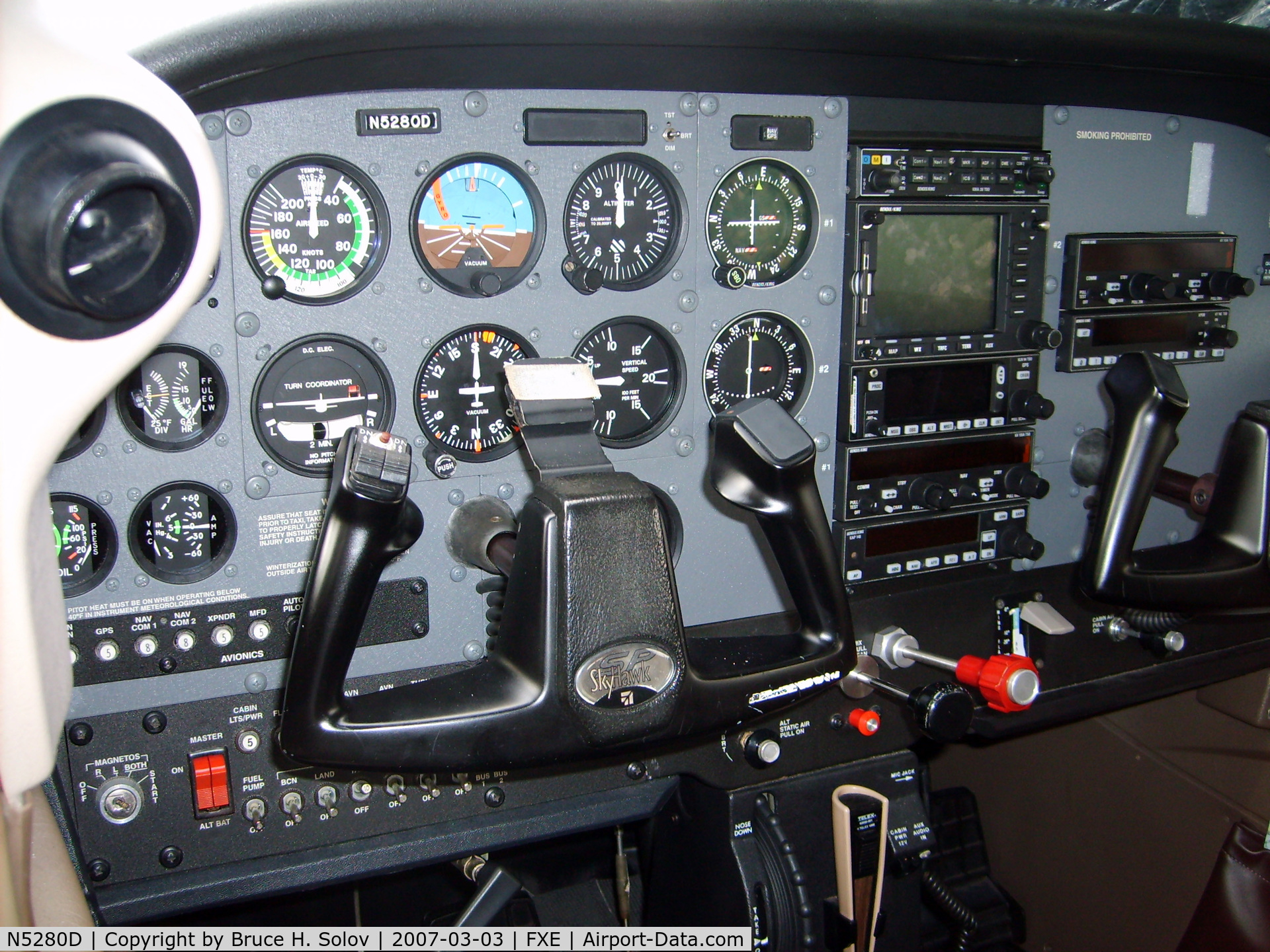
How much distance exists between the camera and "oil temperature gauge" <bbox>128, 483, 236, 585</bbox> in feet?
5.10

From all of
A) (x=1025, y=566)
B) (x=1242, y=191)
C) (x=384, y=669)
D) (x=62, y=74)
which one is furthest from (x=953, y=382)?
(x=62, y=74)

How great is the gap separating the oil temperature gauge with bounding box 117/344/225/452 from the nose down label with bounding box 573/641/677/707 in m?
0.79

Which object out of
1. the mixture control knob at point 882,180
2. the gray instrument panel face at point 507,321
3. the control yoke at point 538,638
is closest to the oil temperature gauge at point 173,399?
the gray instrument panel face at point 507,321

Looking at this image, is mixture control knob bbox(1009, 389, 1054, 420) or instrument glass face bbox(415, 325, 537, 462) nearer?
instrument glass face bbox(415, 325, 537, 462)

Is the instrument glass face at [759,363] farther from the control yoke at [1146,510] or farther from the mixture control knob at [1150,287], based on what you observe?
the mixture control knob at [1150,287]

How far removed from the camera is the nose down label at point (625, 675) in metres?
1.12

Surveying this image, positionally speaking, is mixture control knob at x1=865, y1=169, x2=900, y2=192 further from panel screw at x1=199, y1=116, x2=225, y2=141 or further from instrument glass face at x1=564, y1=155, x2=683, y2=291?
panel screw at x1=199, y1=116, x2=225, y2=141

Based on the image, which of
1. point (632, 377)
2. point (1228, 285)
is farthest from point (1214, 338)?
point (632, 377)

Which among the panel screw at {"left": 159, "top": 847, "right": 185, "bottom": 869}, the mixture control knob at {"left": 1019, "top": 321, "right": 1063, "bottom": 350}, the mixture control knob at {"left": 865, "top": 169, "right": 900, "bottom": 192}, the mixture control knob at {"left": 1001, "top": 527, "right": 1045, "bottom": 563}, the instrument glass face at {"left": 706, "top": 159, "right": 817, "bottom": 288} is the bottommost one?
the panel screw at {"left": 159, "top": 847, "right": 185, "bottom": 869}

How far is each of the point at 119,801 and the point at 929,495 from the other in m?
1.50

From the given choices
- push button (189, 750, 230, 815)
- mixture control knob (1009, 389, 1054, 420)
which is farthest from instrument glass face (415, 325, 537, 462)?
mixture control knob (1009, 389, 1054, 420)

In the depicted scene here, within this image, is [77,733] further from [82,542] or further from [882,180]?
[882,180]

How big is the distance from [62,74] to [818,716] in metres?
1.62

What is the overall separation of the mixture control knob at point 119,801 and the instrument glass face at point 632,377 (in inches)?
36.8
